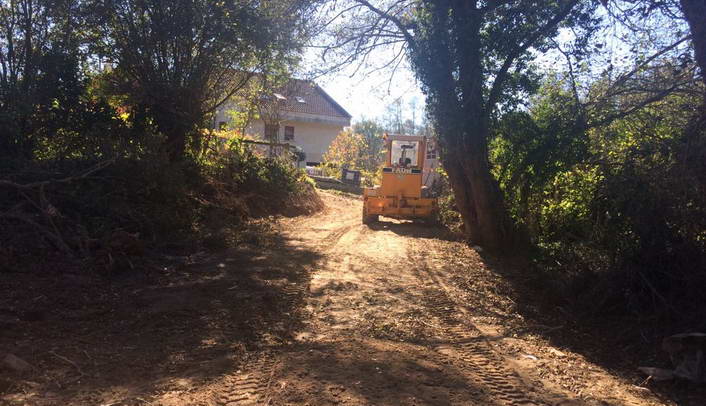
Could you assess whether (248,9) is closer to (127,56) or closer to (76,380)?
(127,56)

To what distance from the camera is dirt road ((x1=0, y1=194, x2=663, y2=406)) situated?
4.30 metres

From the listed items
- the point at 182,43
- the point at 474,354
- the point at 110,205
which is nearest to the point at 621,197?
the point at 474,354

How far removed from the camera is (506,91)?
10359 mm

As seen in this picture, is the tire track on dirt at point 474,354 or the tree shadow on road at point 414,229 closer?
the tire track on dirt at point 474,354

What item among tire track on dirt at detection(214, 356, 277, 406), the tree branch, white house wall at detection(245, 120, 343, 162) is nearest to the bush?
tire track on dirt at detection(214, 356, 277, 406)

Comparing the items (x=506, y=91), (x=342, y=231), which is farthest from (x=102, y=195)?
(x=506, y=91)

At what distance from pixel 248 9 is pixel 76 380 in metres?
9.50

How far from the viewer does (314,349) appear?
17.4 ft

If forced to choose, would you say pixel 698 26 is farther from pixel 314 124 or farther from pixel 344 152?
pixel 314 124

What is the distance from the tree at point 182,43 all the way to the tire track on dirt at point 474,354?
7.28 metres

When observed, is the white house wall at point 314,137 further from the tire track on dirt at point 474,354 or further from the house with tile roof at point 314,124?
the tire track on dirt at point 474,354

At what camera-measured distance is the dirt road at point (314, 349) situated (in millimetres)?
4305

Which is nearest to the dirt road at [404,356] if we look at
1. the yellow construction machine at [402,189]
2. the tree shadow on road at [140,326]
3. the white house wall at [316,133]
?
the tree shadow on road at [140,326]

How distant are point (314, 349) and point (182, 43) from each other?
928 centimetres
